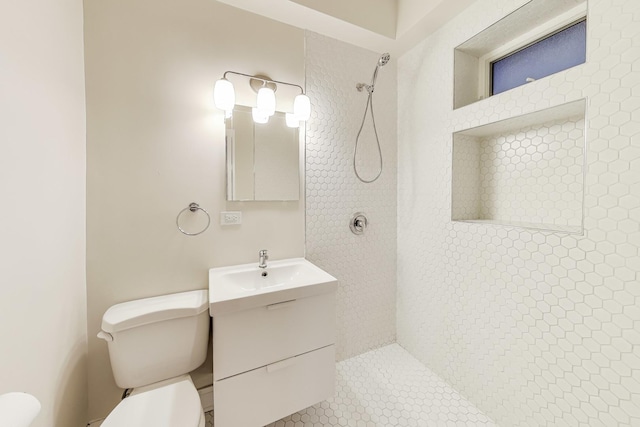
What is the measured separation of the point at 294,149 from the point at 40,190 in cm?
117

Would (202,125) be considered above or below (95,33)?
below

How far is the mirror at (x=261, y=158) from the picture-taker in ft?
4.87

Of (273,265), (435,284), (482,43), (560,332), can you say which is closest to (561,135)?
(482,43)

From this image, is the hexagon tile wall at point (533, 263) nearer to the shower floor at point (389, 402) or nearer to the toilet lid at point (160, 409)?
the shower floor at point (389, 402)

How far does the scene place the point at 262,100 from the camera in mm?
1438

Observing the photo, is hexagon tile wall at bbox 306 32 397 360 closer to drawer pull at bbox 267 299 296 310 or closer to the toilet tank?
drawer pull at bbox 267 299 296 310

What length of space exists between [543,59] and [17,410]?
236cm

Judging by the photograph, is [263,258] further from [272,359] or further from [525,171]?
[525,171]

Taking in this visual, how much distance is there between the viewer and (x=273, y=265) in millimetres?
1561

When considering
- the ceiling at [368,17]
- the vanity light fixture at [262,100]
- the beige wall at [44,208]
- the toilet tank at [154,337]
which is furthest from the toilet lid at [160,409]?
the ceiling at [368,17]

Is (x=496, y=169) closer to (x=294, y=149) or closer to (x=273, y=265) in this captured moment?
(x=294, y=149)

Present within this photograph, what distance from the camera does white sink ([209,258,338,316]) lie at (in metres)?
1.07

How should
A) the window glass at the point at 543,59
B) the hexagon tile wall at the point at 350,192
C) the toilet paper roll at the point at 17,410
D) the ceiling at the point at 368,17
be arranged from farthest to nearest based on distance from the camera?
the hexagon tile wall at the point at 350,192, the ceiling at the point at 368,17, the window glass at the point at 543,59, the toilet paper roll at the point at 17,410

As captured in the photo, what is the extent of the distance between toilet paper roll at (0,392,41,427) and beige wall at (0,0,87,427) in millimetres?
265
